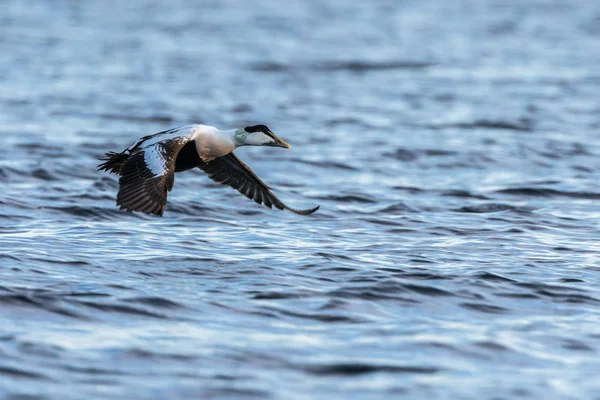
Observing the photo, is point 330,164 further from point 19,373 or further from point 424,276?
point 19,373

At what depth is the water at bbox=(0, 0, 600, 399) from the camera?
7.02m

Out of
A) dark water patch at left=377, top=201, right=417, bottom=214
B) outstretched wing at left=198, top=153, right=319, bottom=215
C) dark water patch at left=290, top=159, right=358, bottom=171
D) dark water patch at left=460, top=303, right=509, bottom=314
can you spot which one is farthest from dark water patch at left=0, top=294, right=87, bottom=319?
dark water patch at left=290, top=159, right=358, bottom=171

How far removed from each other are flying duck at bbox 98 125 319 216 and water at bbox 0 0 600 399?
592mm

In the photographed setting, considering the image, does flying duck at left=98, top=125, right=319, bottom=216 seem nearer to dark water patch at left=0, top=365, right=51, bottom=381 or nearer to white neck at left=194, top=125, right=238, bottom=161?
white neck at left=194, top=125, right=238, bottom=161

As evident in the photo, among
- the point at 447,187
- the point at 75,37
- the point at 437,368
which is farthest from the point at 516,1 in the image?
the point at 437,368

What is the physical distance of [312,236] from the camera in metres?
11.3

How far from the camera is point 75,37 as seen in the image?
101 ft

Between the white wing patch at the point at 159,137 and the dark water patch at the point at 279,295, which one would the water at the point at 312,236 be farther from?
the white wing patch at the point at 159,137

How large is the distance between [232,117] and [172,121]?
1071 mm

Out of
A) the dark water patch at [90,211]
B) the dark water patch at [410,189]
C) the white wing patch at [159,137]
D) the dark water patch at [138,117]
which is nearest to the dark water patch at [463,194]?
the dark water patch at [410,189]

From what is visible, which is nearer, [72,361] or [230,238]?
[72,361]

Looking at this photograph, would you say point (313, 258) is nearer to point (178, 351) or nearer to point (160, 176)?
point (160, 176)

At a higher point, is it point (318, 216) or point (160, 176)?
point (160, 176)

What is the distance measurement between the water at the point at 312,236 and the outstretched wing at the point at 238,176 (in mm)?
435
